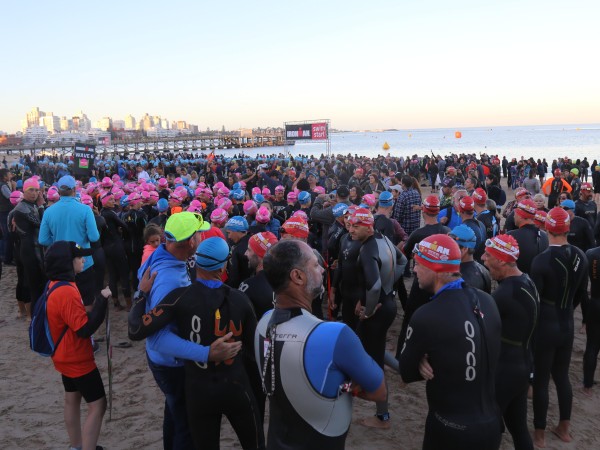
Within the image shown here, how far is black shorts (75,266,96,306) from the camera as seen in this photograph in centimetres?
621

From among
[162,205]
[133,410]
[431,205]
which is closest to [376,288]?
[431,205]

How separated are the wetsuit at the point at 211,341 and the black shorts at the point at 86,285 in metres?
3.69

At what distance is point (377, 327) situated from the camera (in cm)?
454

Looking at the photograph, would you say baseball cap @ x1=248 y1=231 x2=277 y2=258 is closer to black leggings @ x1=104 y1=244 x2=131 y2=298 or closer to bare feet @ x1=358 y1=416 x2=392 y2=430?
bare feet @ x1=358 y1=416 x2=392 y2=430

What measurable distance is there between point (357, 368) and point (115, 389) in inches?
174

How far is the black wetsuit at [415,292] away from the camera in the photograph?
15.8ft

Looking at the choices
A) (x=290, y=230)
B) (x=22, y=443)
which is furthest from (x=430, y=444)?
(x=22, y=443)

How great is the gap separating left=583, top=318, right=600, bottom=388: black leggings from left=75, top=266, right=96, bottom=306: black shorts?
621cm

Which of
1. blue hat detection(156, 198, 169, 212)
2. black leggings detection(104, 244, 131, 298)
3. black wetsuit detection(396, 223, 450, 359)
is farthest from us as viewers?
blue hat detection(156, 198, 169, 212)

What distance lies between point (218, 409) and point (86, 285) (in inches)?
167

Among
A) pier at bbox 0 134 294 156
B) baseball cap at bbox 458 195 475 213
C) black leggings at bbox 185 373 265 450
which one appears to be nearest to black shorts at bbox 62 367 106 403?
black leggings at bbox 185 373 265 450

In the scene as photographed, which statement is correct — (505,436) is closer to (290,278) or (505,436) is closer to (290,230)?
(290,230)

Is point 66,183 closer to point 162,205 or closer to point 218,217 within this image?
point 162,205

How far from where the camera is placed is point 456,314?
2.55m
